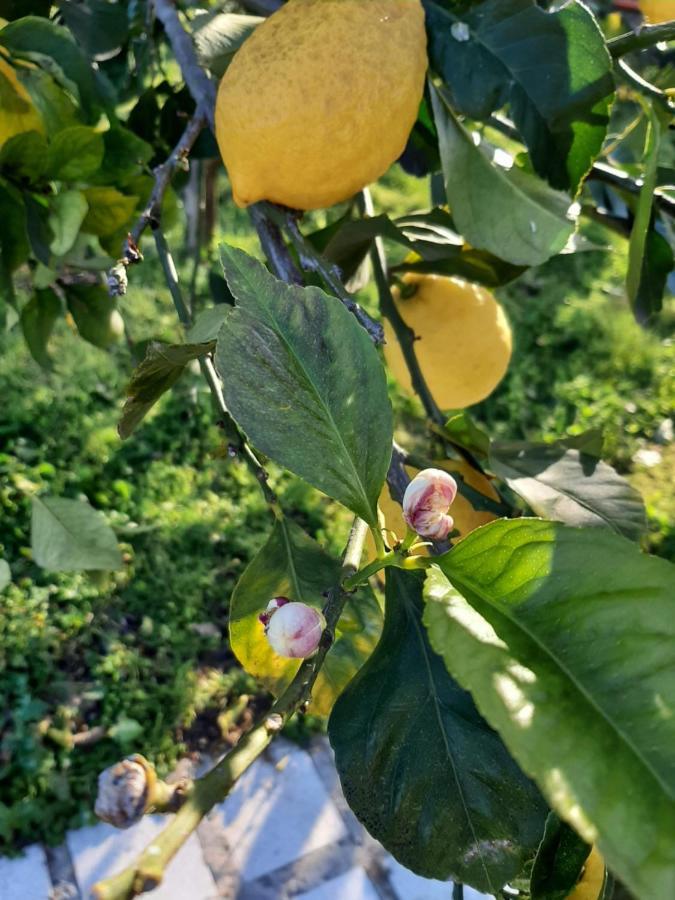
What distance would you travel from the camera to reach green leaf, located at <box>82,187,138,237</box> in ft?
2.55

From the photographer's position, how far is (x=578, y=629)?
13.2 inches

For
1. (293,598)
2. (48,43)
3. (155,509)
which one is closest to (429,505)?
(293,598)

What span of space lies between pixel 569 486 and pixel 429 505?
30 cm

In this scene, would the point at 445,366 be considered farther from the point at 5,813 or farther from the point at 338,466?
the point at 5,813

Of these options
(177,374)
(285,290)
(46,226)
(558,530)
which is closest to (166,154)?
(46,226)

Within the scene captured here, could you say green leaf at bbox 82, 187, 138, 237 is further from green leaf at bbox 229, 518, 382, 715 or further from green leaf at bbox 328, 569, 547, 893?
green leaf at bbox 328, 569, 547, 893

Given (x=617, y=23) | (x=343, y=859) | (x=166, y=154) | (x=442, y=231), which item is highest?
(x=166, y=154)

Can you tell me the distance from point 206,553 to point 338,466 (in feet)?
4.53

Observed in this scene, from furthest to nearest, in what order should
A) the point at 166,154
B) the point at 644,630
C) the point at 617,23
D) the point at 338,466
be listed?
the point at 617,23 < the point at 166,154 < the point at 338,466 < the point at 644,630

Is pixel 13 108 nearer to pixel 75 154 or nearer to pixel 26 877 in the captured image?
pixel 75 154

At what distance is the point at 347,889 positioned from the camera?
1354 mm

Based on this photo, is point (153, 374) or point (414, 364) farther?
point (414, 364)

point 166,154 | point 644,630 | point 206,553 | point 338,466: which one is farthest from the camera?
point 206,553

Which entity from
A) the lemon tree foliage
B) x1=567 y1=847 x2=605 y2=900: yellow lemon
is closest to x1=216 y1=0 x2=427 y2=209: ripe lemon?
the lemon tree foliage
